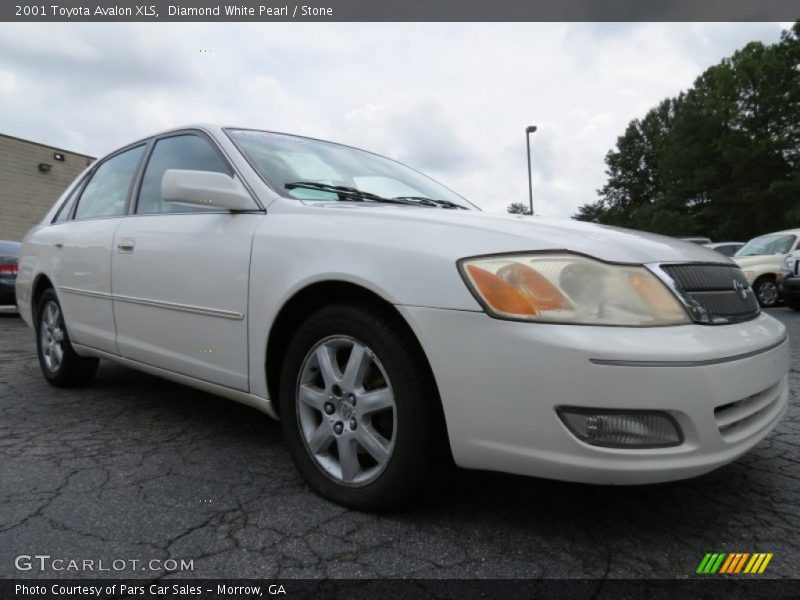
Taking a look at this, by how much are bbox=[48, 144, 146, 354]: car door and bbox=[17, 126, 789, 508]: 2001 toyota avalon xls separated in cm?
48

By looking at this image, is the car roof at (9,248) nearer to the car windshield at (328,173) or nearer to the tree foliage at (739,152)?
the car windshield at (328,173)

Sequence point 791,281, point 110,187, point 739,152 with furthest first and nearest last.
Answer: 1. point 739,152
2. point 791,281
3. point 110,187

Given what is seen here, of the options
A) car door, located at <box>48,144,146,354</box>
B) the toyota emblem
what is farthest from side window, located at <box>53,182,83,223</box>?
the toyota emblem

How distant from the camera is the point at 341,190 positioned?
2.62 m

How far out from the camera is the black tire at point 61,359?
3762mm

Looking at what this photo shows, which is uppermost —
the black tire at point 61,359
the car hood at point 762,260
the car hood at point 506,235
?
the car hood at point 506,235

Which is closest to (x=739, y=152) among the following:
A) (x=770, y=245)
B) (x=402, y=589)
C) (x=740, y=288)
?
(x=770, y=245)

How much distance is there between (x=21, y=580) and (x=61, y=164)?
25.5 meters

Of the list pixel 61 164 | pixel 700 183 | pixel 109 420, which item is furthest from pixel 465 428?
pixel 700 183

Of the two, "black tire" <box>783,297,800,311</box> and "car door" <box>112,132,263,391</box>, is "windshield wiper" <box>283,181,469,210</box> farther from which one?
"black tire" <box>783,297,800,311</box>

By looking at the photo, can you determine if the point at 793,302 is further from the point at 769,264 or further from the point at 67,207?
the point at 67,207

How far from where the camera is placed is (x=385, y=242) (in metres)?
1.92

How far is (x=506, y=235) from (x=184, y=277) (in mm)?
1495

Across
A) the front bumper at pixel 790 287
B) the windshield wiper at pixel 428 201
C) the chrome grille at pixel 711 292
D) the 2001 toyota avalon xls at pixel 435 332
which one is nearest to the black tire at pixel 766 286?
the front bumper at pixel 790 287
